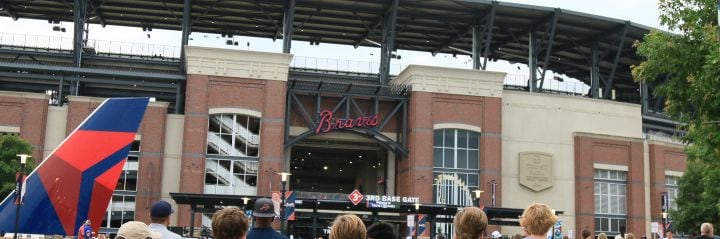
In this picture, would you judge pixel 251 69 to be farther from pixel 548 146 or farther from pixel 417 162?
pixel 548 146

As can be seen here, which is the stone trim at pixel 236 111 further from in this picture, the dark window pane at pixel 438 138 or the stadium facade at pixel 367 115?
the dark window pane at pixel 438 138

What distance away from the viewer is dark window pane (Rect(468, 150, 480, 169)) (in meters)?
59.9

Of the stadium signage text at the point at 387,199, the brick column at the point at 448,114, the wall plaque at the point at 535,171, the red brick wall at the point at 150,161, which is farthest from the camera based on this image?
the wall plaque at the point at 535,171

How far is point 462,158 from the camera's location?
59719 mm

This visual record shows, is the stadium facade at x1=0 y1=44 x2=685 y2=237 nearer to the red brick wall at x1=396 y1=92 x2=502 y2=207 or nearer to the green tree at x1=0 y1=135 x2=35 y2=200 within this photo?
the red brick wall at x1=396 y1=92 x2=502 y2=207

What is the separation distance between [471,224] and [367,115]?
53240 mm

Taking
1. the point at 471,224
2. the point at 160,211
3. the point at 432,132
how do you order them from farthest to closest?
the point at 432,132
the point at 160,211
the point at 471,224

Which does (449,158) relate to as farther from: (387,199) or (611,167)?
(611,167)

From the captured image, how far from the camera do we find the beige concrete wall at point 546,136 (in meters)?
61.0

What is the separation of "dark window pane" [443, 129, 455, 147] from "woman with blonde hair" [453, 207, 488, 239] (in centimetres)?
5288

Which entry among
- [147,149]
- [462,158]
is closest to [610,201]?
[462,158]

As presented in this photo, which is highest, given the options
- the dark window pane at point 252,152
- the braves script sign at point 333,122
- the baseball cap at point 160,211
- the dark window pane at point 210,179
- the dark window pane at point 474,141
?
the braves script sign at point 333,122

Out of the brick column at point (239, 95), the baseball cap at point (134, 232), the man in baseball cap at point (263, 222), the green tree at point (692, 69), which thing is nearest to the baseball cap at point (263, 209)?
the man in baseball cap at point (263, 222)

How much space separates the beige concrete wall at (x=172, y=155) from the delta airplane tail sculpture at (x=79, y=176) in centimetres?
4436
